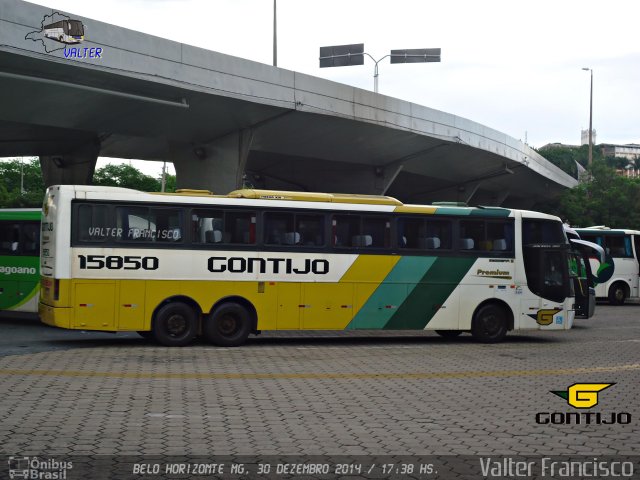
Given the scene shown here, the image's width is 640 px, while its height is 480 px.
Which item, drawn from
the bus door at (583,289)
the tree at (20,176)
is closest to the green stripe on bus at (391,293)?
the bus door at (583,289)

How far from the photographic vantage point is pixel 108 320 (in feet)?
52.7

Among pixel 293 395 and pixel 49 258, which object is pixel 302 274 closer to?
pixel 49 258

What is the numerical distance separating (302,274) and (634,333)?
9.64m

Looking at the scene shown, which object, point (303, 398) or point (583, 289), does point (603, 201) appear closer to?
point (583, 289)

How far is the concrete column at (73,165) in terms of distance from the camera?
128 ft

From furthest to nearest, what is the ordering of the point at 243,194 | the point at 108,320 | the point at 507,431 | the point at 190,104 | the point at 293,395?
the point at 190,104 → the point at 243,194 → the point at 108,320 → the point at 293,395 → the point at 507,431

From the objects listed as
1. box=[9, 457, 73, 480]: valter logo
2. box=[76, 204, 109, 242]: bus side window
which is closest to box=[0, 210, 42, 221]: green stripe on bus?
box=[76, 204, 109, 242]: bus side window

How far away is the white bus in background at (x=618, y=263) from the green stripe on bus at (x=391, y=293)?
18.0m

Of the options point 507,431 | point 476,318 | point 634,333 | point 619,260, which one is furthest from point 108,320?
point 619,260

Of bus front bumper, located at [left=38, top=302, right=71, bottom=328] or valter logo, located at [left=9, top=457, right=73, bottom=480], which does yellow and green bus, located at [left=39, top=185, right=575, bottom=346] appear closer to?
bus front bumper, located at [left=38, top=302, right=71, bottom=328]

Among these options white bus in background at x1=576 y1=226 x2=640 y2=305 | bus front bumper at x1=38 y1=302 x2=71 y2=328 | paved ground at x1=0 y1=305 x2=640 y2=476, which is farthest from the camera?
white bus in background at x1=576 y1=226 x2=640 y2=305

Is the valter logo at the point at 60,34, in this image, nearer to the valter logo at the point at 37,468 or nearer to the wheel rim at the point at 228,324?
the wheel rim at the point at 228,324

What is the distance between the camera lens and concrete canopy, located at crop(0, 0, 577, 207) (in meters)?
24.4

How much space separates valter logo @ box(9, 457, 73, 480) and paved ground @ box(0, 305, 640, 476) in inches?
11.9
